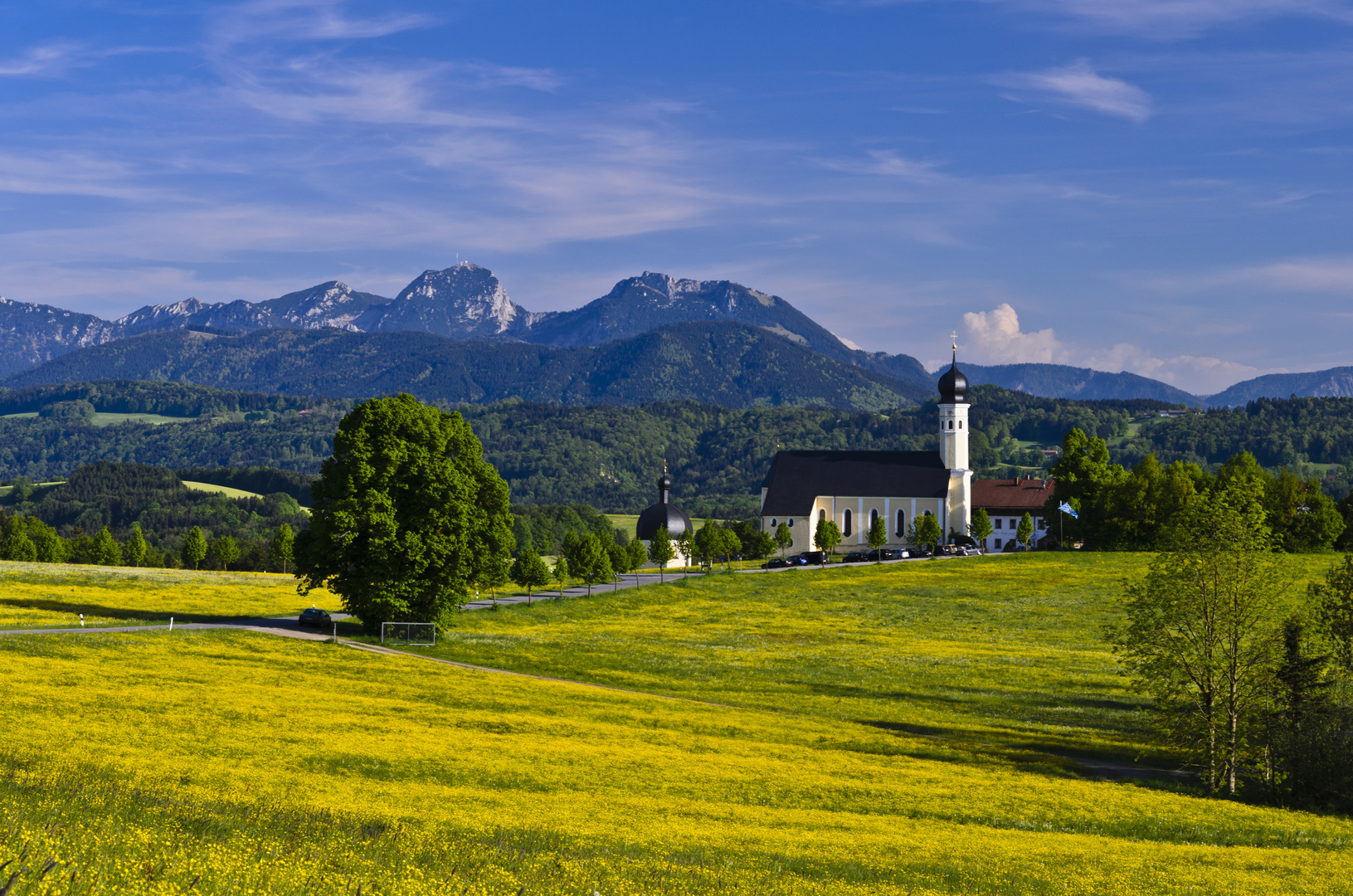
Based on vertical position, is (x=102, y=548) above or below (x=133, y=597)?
below

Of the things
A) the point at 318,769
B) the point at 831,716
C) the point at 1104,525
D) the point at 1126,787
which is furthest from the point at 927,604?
the point at 318,769

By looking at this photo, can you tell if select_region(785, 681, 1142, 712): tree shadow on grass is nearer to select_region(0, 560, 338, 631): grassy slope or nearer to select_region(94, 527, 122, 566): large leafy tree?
select_region(0, 560, 338, 631): grassy slope

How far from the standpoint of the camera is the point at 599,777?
29906 millimetres

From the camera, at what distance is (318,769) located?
27.3m

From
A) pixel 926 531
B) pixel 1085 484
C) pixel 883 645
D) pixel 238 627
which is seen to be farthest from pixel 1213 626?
pixel 926 531

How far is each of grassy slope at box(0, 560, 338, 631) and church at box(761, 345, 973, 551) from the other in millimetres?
69948

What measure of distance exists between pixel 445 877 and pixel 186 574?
96257mm

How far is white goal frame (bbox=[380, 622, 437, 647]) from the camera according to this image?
62.6 m

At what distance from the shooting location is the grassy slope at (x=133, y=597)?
63.3 m

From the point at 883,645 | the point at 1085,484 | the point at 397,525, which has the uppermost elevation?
the point at 1085,484

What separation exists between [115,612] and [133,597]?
1217 centimetres

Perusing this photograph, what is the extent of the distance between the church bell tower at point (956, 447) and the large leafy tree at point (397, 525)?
93530 mm

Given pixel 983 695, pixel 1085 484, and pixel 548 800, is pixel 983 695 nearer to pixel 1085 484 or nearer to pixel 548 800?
pixel 548 800

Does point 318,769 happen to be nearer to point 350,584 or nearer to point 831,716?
point 831,716
